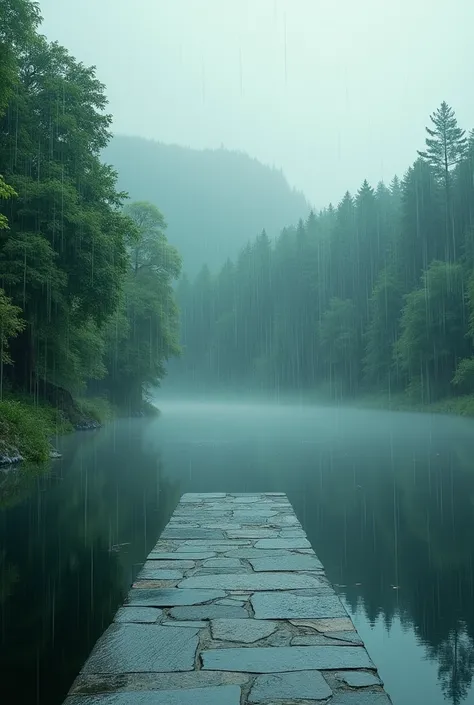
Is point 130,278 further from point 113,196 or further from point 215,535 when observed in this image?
point 215,535

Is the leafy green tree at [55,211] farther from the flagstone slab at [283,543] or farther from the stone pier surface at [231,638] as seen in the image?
the stone pier surface at [231,638]

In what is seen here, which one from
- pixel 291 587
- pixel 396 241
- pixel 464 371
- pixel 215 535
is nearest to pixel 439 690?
pixel 291 587

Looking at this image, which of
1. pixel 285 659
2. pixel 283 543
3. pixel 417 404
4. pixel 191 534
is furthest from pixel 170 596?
pixel 417 404

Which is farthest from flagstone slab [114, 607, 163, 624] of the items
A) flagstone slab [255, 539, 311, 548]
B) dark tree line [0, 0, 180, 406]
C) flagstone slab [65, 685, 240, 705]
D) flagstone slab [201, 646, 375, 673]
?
dark tree line [0, 0, 180, 406]

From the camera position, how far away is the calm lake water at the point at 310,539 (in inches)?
148

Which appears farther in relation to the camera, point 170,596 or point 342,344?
point 342,344

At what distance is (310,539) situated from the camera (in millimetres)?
6723

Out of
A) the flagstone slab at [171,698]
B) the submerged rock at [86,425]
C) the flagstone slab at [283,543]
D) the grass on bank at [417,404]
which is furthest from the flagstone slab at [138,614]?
the grass on bank at [417,404]

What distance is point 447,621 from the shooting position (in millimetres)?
4332

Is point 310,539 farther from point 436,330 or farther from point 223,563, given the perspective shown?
point 436,330

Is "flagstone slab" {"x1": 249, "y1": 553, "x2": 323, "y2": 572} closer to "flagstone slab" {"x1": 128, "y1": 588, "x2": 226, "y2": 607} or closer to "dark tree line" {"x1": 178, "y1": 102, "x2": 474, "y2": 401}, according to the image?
"flagstone slab" {"x1": 128, "y1": 588, "x2": 226, "y2": 607}

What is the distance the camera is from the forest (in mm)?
19969

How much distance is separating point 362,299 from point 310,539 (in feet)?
192

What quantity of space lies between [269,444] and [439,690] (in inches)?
612
